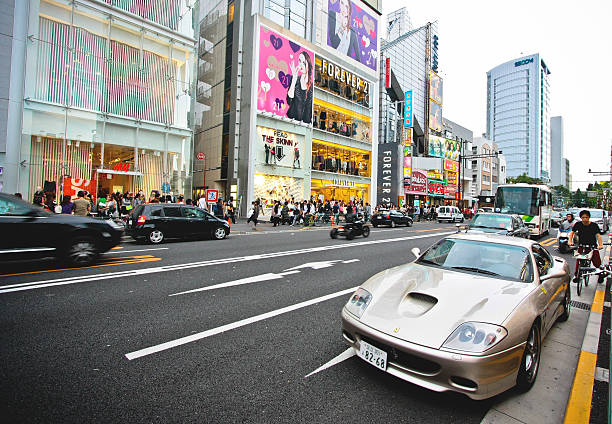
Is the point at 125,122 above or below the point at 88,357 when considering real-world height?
above

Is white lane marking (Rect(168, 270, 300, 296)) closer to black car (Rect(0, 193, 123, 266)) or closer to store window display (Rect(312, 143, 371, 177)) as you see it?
black car (Rect(0, 193, 123, 266))

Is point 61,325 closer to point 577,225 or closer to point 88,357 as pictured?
point 88,357

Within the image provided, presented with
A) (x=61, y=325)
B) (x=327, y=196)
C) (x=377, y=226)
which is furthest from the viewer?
(x=327, y=196)

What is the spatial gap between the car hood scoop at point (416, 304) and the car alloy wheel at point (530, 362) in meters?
0.89

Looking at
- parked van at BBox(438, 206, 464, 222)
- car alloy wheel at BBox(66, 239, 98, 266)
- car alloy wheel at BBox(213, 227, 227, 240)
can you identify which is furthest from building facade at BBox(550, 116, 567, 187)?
car alloy wheel at BBox(66, 239, 98, 266)

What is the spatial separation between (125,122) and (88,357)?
65.3 ft

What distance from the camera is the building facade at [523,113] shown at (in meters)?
127

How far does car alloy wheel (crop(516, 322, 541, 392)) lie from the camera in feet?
9.20

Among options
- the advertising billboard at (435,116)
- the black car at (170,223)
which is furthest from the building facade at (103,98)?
the advertising billboard at (435,116)

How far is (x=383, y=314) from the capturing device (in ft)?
9.50

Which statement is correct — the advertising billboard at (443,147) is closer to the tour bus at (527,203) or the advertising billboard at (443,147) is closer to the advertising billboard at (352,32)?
the advertising billboard at (352,32)

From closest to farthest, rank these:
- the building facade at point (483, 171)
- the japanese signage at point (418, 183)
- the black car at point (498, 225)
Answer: the black car at point (498, 225) → the japanese signage at point (418, 183) → the building facade at point (483, 171)

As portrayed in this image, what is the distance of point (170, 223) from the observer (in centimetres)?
1188

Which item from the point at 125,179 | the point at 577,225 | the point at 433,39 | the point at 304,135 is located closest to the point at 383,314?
the point at 577,225
